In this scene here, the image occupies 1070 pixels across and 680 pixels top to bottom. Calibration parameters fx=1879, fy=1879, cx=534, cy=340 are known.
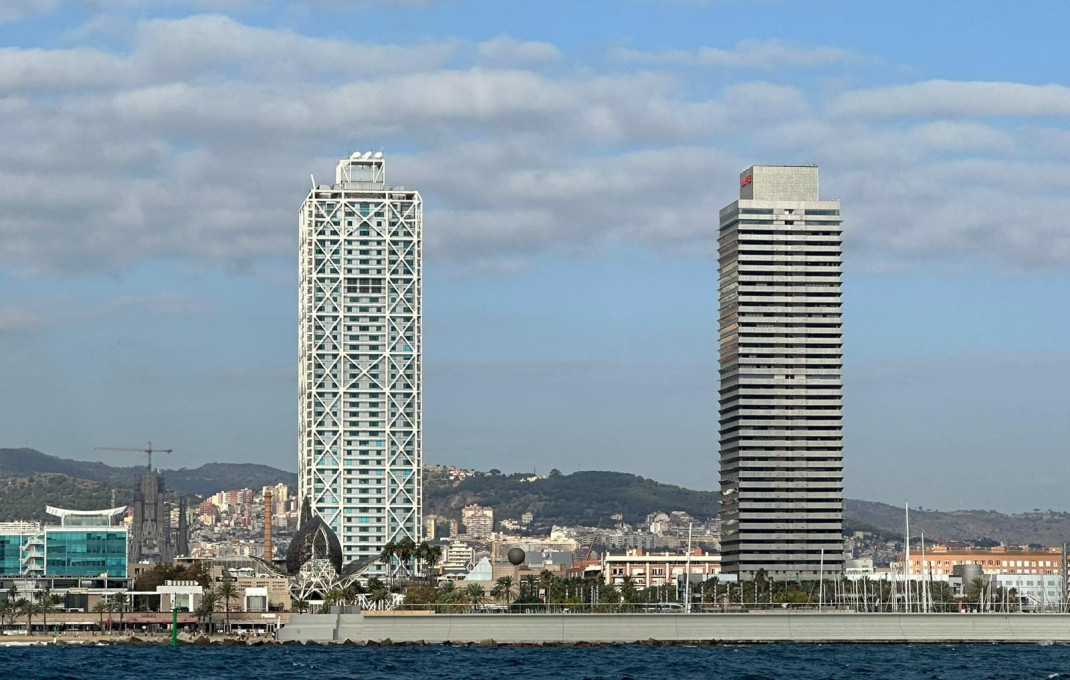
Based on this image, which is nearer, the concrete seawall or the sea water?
the sea water

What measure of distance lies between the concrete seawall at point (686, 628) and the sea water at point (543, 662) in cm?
408

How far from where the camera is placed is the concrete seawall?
A: 183 meters

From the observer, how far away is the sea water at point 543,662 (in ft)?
427

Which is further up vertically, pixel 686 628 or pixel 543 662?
pixel 686 628

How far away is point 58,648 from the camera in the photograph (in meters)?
184

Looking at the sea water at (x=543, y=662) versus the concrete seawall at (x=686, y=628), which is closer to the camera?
the sea water at (x=543, y=662)

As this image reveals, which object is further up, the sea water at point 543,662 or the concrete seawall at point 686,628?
the concrete seawall at point 686,628

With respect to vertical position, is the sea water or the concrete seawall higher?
the concrete seawall

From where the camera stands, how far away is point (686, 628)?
185m

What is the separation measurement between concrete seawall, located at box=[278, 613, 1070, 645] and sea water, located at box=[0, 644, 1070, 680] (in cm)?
408

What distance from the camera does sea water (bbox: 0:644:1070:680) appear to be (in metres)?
130

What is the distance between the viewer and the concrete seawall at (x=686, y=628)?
601 ft

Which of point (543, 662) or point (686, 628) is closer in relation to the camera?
point (543, 662)

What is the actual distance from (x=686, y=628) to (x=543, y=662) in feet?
129
